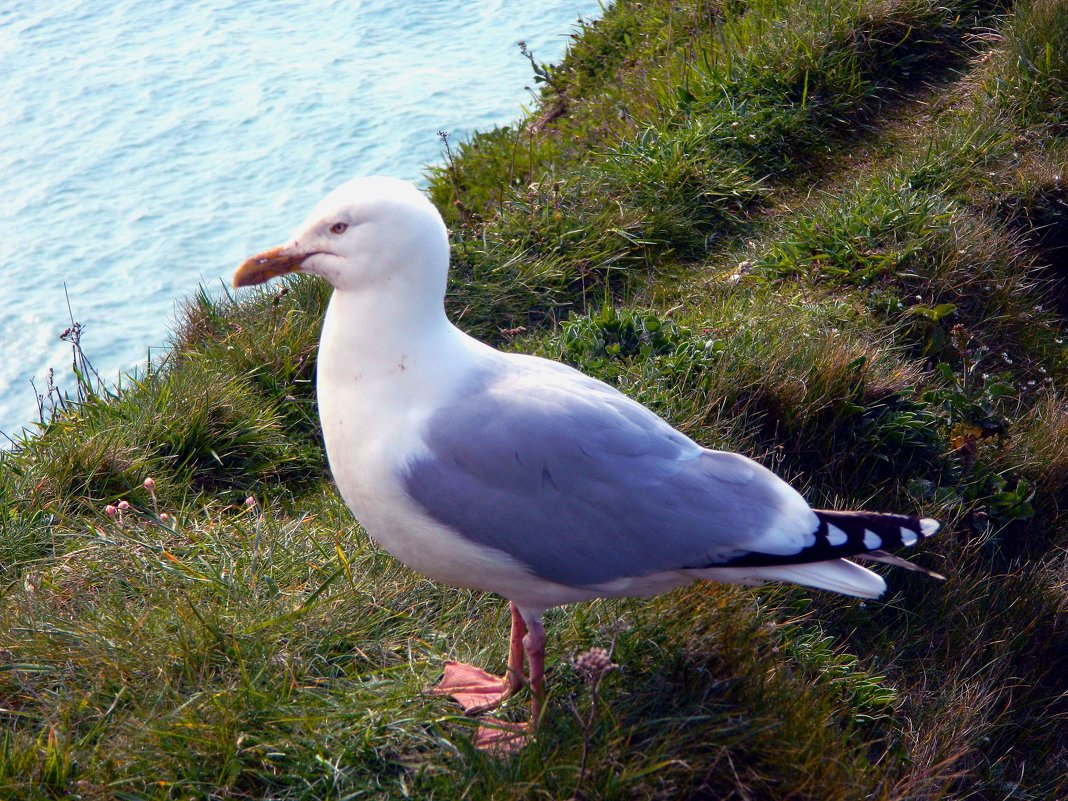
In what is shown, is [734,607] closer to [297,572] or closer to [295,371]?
[297,572]

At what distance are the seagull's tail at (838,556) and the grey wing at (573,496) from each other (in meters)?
0.03

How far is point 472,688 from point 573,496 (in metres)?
0.59

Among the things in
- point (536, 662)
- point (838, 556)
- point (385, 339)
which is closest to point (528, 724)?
point (536, 662)

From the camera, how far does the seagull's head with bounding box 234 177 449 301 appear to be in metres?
2.52

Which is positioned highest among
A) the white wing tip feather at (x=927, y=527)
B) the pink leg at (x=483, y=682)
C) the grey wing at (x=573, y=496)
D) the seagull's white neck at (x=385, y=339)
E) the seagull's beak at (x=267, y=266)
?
the seagull's beak at (x=267, y=266)

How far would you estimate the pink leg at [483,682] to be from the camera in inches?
105

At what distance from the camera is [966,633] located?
346 cm

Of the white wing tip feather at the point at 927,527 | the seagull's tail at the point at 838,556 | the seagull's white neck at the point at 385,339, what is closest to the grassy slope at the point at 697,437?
the seagull's tail at the point at 838,556

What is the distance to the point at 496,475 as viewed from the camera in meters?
2.50

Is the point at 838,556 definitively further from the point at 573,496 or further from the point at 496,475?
the point at 496,475

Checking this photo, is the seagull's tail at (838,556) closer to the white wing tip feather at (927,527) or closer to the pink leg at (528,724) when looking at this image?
the white wing tip feather at (927,527)

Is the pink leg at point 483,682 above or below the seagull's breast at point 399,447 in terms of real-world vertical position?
below

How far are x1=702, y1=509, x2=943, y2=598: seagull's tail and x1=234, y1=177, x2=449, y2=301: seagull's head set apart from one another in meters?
1.02

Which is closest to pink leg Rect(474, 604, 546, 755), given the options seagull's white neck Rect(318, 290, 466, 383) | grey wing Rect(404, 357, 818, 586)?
grey wing Rect(404, 357, 818, 586)
